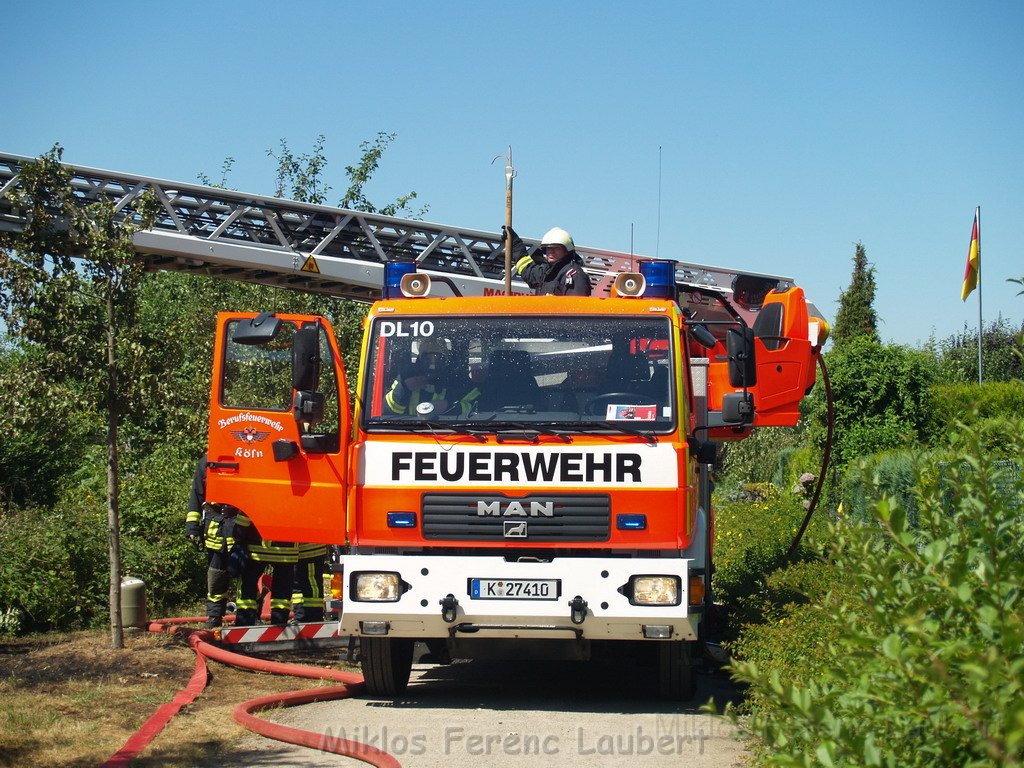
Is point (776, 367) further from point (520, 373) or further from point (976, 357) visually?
point (976, 357)

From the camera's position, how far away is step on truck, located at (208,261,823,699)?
752cm

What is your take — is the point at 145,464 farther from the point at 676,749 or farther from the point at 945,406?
the point at 945,406

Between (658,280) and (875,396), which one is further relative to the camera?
(875,396)

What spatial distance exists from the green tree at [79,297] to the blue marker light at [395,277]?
2331 millimetres

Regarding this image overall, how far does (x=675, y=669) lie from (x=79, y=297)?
538cm

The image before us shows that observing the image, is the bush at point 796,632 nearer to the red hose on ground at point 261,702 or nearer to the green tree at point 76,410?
the red hose on ground at point 261,702

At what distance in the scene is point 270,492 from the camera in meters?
8.44

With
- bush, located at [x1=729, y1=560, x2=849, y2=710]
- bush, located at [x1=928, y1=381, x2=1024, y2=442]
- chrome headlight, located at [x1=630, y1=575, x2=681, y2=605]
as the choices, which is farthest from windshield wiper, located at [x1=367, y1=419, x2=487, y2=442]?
bush, located at [x1=928, y1=381, x2=1024, y2=442]

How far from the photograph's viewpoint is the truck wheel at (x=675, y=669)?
802 centimetres

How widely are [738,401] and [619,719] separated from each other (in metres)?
2.22

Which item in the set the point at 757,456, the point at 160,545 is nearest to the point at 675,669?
the point at 160,545

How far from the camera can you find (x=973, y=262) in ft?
80.4

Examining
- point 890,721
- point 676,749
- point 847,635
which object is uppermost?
point 847,635

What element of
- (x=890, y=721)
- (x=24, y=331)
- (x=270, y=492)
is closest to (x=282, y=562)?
(x=270, y=492)
